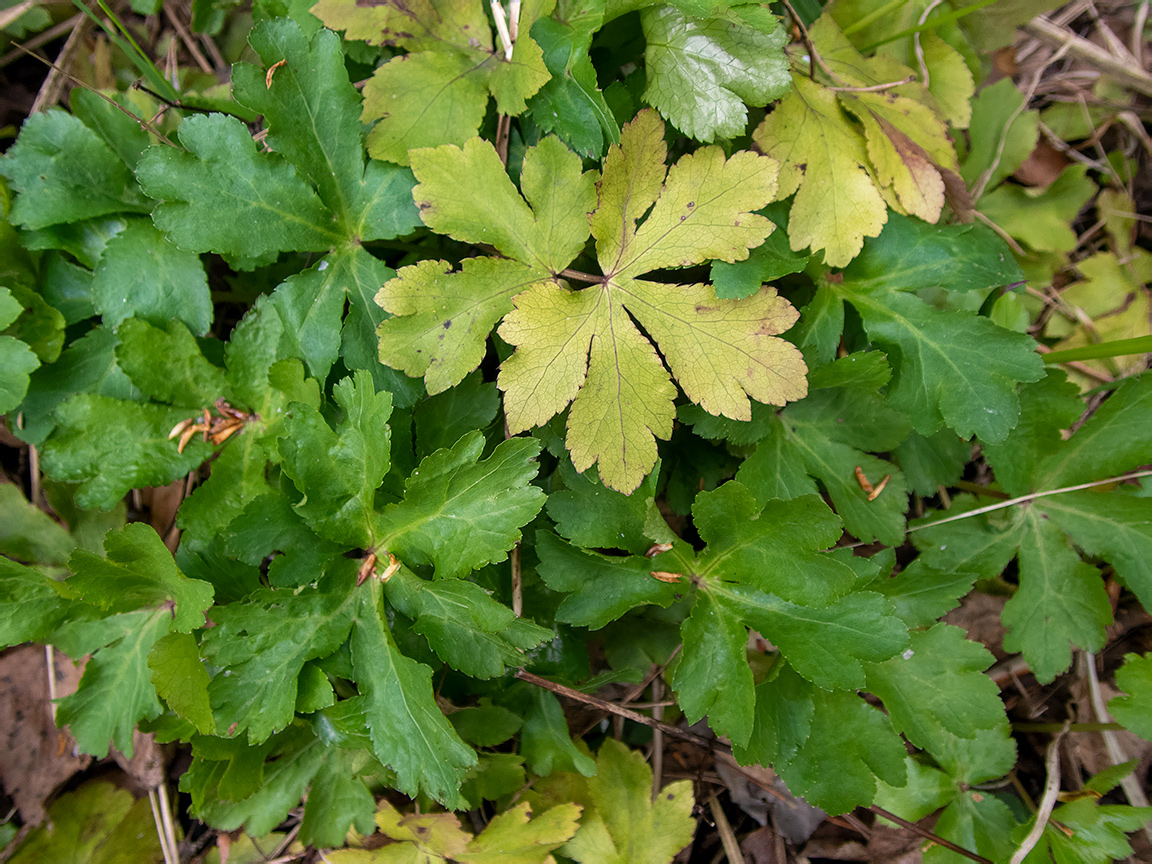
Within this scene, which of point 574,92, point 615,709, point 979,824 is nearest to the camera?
point 574,92

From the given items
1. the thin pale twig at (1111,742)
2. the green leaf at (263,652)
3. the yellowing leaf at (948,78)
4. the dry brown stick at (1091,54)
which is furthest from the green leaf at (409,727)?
the dry brown stick at (1091,54)

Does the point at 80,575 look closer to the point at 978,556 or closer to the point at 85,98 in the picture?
the point at 85,98

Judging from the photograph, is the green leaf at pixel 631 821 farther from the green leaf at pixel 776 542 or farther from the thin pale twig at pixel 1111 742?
the thin pale twig at pixel 1111 742

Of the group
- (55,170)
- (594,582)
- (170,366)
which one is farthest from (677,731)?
(55,170)

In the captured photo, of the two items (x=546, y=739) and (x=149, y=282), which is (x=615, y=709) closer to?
(x=546, y=739)

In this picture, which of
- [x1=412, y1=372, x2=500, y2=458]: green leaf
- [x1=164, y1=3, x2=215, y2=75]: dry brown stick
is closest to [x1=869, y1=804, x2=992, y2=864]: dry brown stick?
[x1=412, y1=372, x2=500, y2=458]: green leaf

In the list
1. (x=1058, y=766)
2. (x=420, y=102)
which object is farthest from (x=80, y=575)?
(x=1058, y=766)
